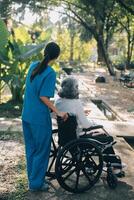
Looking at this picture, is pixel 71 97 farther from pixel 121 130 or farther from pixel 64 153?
pixel 121 130

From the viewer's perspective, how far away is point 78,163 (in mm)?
5188

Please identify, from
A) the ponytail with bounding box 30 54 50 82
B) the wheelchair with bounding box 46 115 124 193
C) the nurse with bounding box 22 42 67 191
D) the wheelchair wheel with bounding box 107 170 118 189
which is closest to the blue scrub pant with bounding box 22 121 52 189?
the nurse with bounding box 22 42 67 191

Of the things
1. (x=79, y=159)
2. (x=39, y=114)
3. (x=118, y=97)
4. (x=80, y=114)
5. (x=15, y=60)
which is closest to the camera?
(x=39, y=114)

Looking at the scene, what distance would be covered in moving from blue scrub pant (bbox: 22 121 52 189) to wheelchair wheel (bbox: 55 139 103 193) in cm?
22

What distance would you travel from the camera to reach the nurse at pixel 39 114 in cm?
496

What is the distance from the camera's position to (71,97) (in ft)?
17.5

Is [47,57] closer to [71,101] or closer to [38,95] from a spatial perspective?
[38,95]

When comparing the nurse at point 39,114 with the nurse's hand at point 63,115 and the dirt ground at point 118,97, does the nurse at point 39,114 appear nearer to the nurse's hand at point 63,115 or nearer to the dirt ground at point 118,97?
the nurse's hand at point 63,115

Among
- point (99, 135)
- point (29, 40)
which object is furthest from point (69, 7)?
point (99, 135)

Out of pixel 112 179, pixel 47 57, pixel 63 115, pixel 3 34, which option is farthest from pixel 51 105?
pixel 3 34

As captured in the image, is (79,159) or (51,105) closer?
(51,105)

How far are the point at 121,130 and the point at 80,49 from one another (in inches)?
1365

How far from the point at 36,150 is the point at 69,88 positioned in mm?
868

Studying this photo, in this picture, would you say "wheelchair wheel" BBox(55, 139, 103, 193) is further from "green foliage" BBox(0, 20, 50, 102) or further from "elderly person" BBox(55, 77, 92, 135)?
"green foliage" BBox(0, 20, 50, 102)
